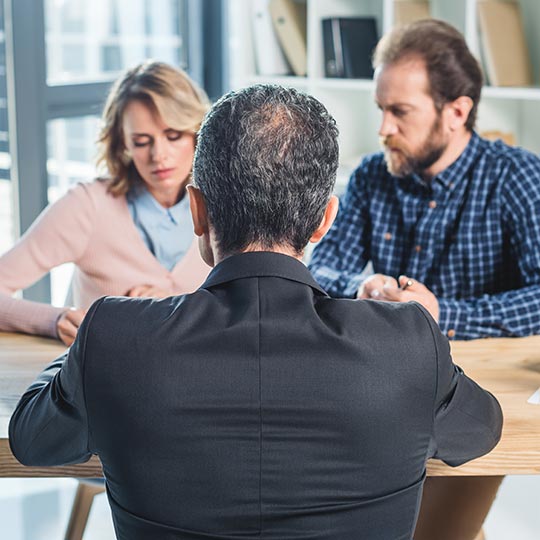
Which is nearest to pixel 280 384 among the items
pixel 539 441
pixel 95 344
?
pixel 95 344

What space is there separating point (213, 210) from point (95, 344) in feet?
0.74

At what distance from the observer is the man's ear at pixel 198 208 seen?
1.23 meters

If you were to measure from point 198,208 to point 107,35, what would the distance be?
116 inches

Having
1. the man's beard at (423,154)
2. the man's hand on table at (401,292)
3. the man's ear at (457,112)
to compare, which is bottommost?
the man's hand on table at (401,292)

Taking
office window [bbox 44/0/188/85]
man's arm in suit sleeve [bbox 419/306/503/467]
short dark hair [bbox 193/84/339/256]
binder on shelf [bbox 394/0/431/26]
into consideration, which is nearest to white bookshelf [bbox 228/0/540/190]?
binder on shelf [bbox 394/0/431/26]

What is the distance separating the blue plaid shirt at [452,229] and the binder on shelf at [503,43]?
874 millimetres

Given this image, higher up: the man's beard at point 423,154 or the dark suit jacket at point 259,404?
the man's beard at point 423,154

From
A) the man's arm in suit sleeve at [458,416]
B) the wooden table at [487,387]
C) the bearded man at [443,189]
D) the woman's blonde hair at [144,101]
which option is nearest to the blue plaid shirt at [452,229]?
the bearded man at [443,189]

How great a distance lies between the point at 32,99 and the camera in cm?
332

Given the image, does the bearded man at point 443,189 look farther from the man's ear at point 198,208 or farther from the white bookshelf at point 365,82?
the man's ear at point 198,208

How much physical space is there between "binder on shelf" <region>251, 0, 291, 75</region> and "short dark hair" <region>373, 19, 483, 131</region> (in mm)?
1405

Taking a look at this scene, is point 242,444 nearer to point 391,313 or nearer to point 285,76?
point 391,313

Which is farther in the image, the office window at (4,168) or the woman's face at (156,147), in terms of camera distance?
the office window at (4,168)

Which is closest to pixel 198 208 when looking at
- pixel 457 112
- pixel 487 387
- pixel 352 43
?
pixel 487 387
